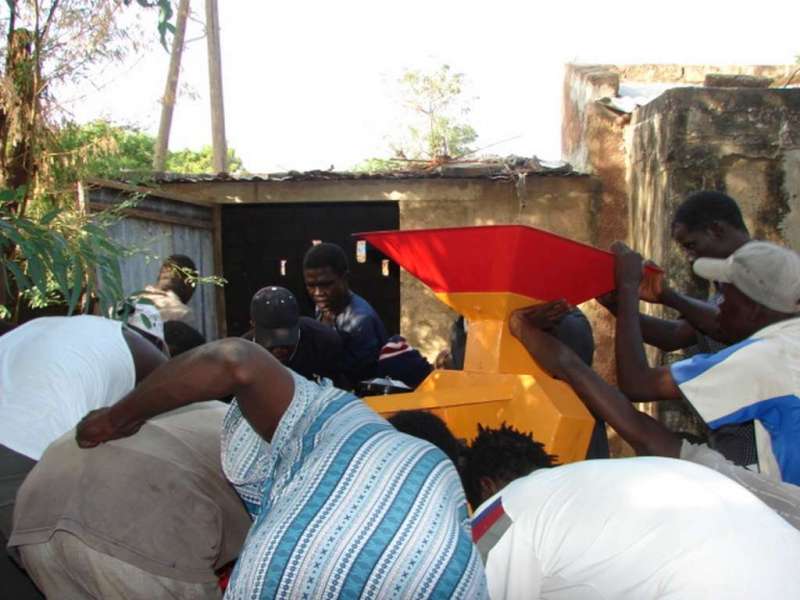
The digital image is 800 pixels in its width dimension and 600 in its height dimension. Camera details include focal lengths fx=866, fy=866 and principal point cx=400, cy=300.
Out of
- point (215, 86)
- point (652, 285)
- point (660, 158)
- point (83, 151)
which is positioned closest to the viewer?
point (652, 285)

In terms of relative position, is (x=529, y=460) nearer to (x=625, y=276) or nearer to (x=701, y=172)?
(x=625, y=276)

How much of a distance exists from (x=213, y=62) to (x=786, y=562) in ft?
43.3

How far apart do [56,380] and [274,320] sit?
144 centimetres

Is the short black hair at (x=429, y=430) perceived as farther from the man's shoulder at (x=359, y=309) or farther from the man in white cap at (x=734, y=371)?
the man's shoulder at (x=359, y=309)

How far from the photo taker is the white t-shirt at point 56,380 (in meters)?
2.42

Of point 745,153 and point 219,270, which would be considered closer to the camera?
point 745,153

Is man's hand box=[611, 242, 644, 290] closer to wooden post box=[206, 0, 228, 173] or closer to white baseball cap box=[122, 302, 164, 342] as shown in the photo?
white baseball cap box=[122, 302, 164, 342]

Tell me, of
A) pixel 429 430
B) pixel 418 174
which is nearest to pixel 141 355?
pixel 429 430

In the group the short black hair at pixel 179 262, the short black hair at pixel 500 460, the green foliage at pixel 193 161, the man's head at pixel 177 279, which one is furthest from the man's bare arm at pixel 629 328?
the green foliage at pixel 193 161

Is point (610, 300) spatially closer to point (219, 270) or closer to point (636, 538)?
point (636, 538)

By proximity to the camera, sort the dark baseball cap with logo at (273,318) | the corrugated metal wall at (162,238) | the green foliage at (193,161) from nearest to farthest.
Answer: the dark baseball cap with logo at (273,318)
the corrugated metal wall at (162,238)
the green foliage at (193,161)

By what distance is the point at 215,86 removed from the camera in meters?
13.8

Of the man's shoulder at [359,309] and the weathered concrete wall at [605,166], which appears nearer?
the man's shoulder at [359,309]

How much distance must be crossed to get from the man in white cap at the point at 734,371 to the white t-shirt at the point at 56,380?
1.21 metres
